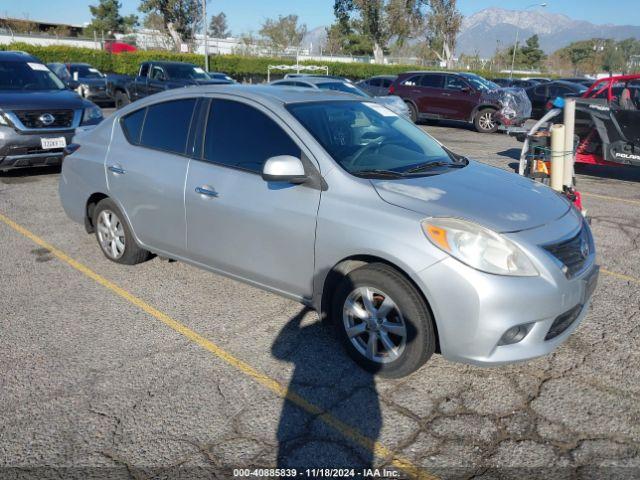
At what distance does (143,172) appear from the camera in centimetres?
443

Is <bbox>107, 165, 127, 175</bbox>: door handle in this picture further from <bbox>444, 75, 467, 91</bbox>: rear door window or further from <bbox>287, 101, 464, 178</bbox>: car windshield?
<bbox>444, 75, 467, 91</bbox>: rear door window

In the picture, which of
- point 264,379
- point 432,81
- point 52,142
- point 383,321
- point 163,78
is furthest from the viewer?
point 432,81

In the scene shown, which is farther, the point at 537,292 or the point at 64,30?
the point at 64,30

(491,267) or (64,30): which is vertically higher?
(64,30)

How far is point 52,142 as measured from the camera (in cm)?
829

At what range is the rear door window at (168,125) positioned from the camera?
14.1 feet

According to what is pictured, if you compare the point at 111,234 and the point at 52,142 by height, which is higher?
the point at 52,142

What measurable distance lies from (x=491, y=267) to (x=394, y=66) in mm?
46140

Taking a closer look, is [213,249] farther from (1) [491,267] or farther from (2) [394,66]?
(2) [394,66]

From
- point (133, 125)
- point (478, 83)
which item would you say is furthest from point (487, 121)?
point (133, 125)

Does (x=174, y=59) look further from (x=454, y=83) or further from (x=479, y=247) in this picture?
(x=479, y=247)

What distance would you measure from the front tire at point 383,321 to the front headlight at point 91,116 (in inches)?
277

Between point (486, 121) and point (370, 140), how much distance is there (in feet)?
45.1

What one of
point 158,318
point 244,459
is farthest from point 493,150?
point 244,459
